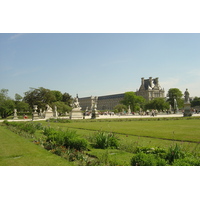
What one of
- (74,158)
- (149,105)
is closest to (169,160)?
(74,158)

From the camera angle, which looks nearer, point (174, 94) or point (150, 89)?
point (174, 94)

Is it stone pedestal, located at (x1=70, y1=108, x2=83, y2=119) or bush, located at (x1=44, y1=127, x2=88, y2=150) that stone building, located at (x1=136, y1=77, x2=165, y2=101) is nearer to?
stone pedestal, located at (x1=70, y1=108, x2=83, y2=119)

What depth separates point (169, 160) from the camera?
6.32m

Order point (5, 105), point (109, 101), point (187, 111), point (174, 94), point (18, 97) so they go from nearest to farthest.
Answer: point (187, 111) → point (5, 105) → point (18, 97) → point (174, 94) → point (109, 101)

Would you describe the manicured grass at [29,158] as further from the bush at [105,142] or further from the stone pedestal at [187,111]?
the stone pedestal at [187,111]

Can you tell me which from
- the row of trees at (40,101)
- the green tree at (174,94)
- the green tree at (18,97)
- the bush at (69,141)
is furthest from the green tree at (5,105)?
the green tree at (174,94)

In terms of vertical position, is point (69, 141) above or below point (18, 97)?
below

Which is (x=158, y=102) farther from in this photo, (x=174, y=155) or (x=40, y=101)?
(x=174, y=155)

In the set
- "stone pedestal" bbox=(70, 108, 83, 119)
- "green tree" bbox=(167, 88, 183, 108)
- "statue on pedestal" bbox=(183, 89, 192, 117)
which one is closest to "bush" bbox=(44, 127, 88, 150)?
"stone pedestal" bbox=(70, 108, 83, 119)

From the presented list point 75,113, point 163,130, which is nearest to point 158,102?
point 75,113

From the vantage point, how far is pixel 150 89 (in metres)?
144

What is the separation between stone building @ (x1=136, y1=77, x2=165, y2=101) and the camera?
143 metres
